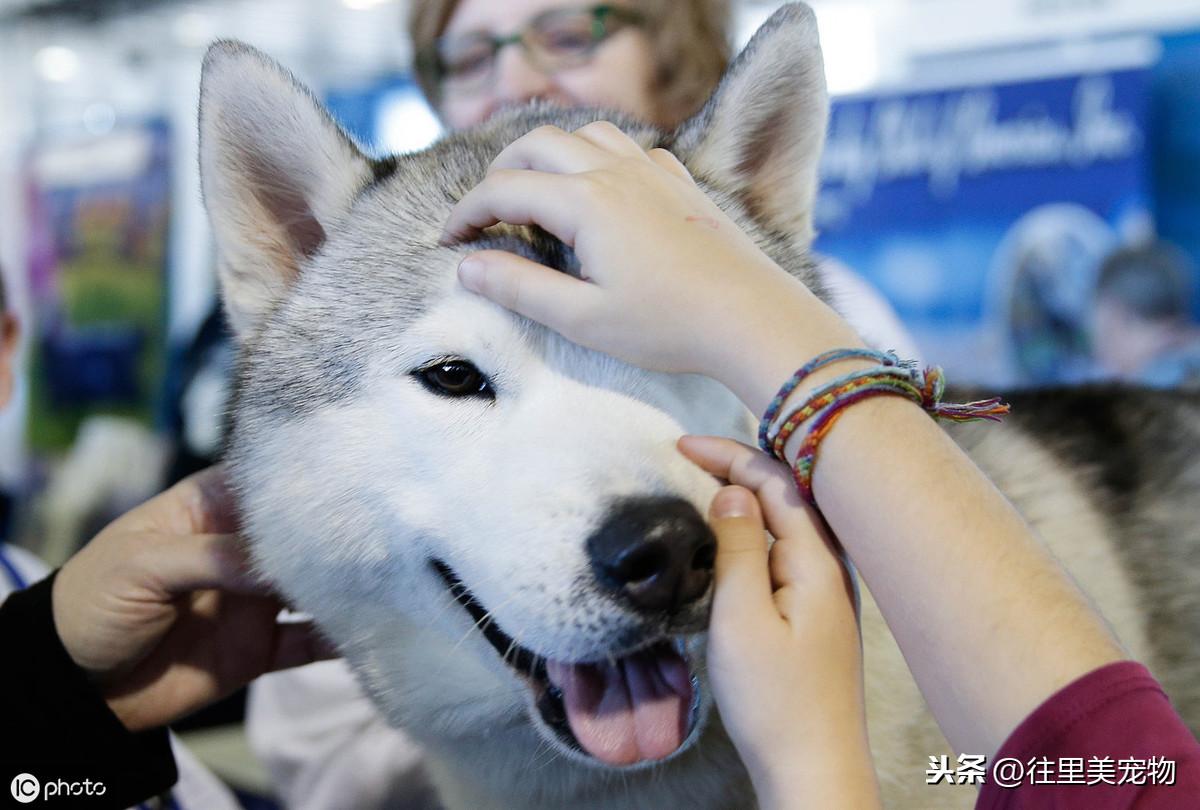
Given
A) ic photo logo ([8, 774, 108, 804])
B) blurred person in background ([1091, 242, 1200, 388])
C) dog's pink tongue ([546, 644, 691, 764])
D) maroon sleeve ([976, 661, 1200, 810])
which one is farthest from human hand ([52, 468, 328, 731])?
blurred person in background ([1091, 242, 1200, 388])

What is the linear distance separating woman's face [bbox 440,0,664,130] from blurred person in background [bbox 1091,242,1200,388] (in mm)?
2957

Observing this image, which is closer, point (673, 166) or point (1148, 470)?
point (673, 166)

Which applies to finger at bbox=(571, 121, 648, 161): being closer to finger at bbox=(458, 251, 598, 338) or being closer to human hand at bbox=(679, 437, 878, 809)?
finger at bbox=(458, 251, 598, 338)

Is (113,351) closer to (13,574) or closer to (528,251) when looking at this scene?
(13,574)

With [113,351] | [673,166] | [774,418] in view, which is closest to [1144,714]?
[774,418]

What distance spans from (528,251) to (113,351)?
3946 millimetres

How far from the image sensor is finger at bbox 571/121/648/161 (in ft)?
3.27

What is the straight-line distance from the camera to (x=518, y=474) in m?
1.00

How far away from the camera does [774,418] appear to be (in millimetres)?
814

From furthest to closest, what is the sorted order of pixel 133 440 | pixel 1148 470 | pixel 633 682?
pixel 133 440, pixel 1148 470, pixel 633 682

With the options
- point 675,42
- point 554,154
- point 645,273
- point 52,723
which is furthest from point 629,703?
point 675,42

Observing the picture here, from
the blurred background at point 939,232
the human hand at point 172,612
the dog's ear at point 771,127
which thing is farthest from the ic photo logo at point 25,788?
the blurred background at point 939,232

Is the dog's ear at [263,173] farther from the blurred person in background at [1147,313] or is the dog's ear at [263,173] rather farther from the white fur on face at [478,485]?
the blurred person in background at [1147,313]

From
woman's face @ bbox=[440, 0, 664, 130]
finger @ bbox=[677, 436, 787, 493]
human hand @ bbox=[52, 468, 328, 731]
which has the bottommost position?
human hand @ bbox=[52, 468, 328, 731]
